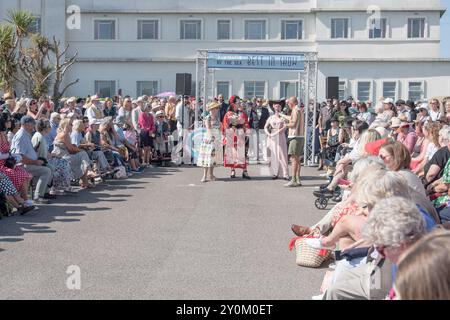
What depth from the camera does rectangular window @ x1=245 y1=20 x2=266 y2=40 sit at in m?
45.9

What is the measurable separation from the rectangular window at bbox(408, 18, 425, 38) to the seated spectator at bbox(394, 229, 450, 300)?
44.7 m

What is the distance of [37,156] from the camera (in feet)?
43.1

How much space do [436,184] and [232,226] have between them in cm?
312

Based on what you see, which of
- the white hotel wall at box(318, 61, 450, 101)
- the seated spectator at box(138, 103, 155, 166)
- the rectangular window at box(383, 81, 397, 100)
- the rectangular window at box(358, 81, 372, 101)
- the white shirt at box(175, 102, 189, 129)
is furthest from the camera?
the rectangular window at box(358, 81, 372, 101)

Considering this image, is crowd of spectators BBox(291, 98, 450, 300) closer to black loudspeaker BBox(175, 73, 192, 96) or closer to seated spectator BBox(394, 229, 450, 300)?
seated spectator BBox(394, 229, 450, 300)

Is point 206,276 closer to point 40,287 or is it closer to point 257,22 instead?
point 40,287

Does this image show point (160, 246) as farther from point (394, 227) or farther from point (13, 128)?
point (394, 227)

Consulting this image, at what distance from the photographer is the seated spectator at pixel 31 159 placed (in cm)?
1255

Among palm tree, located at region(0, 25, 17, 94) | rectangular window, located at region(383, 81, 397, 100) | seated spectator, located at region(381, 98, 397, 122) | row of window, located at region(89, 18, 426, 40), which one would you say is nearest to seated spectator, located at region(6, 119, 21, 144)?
seated spectator, located at region(381, 98, 397, 122)

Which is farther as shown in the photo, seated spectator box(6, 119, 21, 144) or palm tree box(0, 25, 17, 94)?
palm tree box(0, 25, 17, 94)

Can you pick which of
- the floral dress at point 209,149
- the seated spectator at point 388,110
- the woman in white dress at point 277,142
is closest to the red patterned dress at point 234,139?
the floral dress at point 209,149

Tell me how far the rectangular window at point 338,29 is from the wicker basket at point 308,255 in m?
38.4
